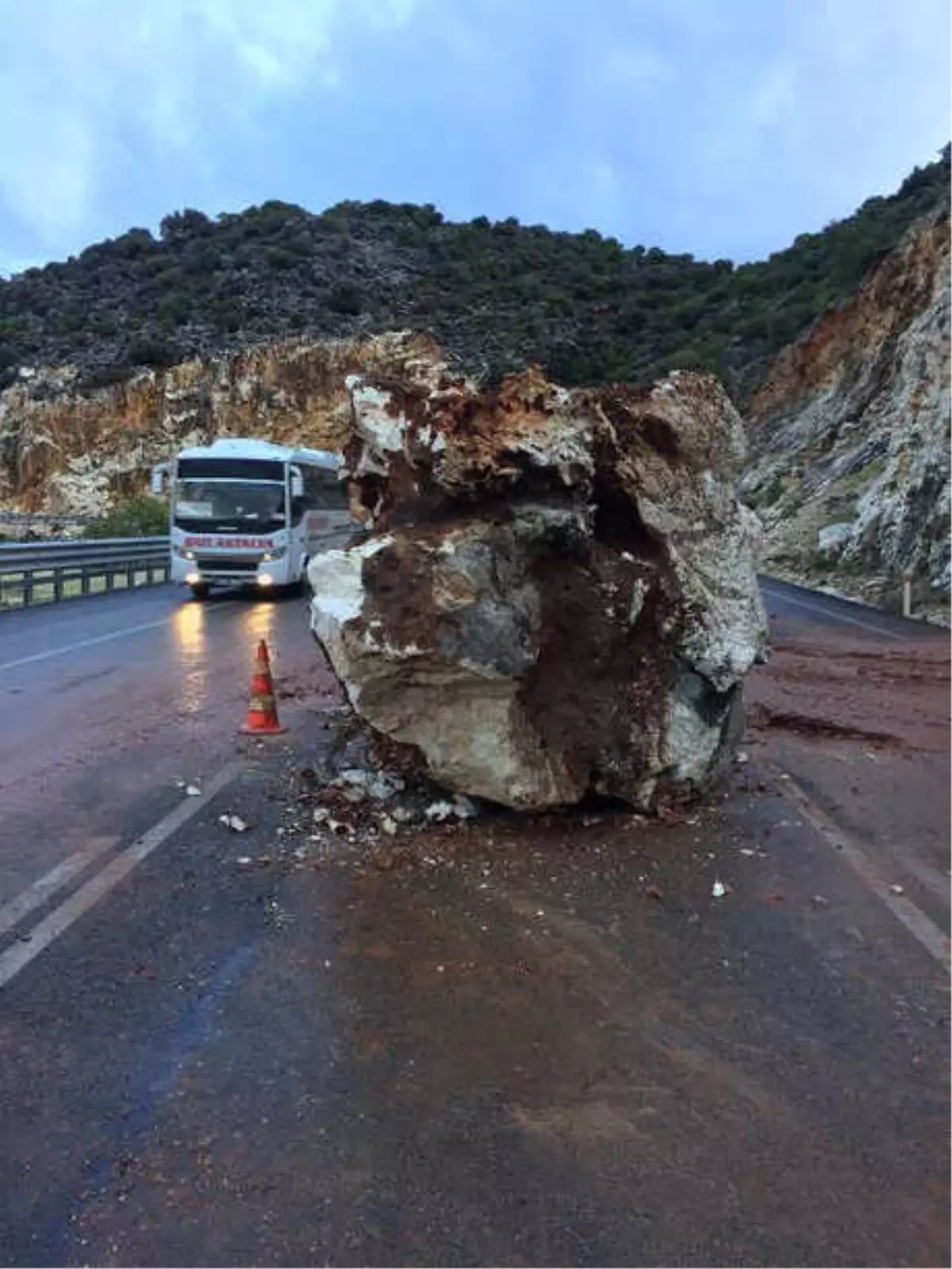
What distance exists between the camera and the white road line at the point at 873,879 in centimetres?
503

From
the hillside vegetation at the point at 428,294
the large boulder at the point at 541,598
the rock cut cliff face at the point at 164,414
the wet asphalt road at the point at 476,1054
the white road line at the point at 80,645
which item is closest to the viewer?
the wet asphalt road at the point at 476,1054

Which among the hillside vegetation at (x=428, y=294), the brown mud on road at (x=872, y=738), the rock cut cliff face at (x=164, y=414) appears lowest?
the brown mud on road at (x=872, y=738)

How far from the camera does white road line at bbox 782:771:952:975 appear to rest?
503cm

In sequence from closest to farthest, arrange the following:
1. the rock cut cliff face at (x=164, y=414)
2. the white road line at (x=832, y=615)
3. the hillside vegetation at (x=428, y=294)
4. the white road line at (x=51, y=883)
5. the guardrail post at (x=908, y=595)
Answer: the white road line at (x=51, y=883) < the white road line at (x=832, y=615) < the guardrail post at (x=908, y=595) < the rock cut cliff face at (x=164, y=414) < the hillside vegetation at (x=428, y=294)

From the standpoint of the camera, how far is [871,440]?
34.2 m

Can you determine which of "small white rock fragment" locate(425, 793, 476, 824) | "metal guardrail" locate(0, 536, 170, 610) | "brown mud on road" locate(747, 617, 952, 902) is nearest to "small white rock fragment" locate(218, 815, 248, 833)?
"small white rock fragment" locate(425, 793, 476, 824)

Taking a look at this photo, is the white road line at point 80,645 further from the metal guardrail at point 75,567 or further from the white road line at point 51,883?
the white road line at point 51,883

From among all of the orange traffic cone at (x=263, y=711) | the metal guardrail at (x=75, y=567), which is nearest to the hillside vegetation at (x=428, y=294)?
the metal guardrail at (x=75, y=567)

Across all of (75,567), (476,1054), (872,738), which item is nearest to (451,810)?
(476,1054)

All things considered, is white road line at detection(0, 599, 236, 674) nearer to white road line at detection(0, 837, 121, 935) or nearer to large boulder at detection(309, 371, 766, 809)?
white road line at detection(0, 837, 121, 935)

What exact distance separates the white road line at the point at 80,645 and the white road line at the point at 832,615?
11.0 metres

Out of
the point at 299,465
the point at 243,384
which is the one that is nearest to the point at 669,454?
the point at 299,465

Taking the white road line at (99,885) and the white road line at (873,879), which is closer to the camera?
the white road line at (99,885)

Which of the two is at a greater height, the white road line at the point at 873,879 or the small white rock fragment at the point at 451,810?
the small white rock fragment at the point at 451,810
